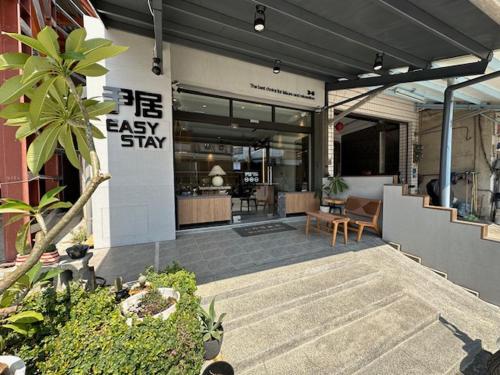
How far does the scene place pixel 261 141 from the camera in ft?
22.2

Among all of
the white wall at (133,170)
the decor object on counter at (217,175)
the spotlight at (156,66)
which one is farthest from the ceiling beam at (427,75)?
the spotlight at (156,66)

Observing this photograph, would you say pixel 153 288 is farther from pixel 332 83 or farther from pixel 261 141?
pixel 332 83

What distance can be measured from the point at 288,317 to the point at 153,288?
1.45 meters

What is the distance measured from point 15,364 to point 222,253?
101 inches

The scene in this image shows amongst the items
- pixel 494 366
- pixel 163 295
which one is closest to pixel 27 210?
pixel 163 295

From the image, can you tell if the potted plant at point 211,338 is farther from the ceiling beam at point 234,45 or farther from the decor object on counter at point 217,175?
the ceiling beam at point 234,45

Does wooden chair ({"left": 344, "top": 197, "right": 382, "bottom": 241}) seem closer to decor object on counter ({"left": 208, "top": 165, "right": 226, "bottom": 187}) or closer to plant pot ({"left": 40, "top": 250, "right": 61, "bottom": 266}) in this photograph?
decor object on counter ({"left": 208, "top": 165, "right": 226, "bottom": 187})

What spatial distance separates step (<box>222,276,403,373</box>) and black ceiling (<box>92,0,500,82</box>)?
3.71m

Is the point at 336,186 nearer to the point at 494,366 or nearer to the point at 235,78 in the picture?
the point at 235,78

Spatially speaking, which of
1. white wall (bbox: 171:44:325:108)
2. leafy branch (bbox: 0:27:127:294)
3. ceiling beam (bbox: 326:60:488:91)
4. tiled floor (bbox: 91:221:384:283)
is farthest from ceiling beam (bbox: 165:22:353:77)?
tiled floor (bbox: 91:221:384:283)

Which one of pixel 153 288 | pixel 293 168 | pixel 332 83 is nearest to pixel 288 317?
pixel 153 288

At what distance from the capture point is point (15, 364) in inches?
43.3

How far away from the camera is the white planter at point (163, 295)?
5.49 feet

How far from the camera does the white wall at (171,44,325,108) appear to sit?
4445 mm
